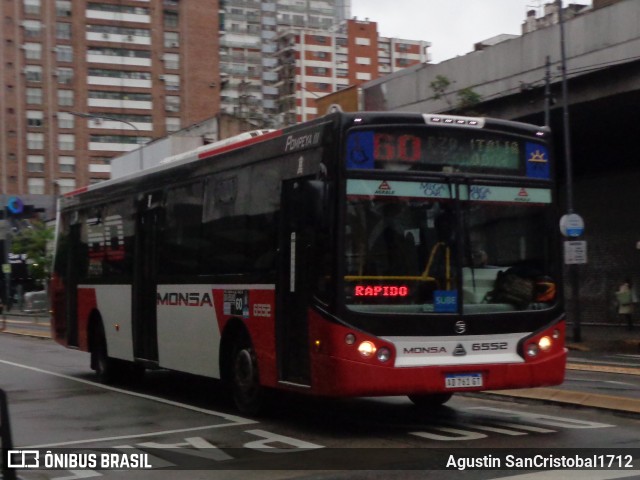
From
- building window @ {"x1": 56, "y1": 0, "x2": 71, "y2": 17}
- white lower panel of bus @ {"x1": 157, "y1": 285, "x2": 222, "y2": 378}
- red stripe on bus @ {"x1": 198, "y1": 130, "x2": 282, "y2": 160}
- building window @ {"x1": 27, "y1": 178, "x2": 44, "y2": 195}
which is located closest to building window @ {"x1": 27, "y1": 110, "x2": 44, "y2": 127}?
building window @ {"x1": 27, "y1": 178, "x2": 44, "y2": 195}

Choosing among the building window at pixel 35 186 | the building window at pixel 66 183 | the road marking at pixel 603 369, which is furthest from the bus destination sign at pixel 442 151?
the building window at pixel 35 186

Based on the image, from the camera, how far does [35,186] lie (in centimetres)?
10619

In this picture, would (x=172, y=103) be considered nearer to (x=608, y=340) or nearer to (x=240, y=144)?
(x=608, y=340)

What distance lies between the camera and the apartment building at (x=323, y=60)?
13950cm

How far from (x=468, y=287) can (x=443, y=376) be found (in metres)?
0.92

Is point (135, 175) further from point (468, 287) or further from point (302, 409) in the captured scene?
point (468, 287)

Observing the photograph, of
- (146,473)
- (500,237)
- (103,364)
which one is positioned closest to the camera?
(146,473)

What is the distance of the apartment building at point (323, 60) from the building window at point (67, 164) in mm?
37680

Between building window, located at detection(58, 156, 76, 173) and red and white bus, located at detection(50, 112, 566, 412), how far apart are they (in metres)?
98.1

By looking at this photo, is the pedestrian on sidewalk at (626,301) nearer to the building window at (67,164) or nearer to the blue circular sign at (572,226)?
the blue circular sign at (572,226)

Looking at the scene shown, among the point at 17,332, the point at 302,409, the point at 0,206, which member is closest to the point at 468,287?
the point at 302,409

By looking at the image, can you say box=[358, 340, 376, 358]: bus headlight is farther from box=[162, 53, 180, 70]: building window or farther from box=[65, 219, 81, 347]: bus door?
box=[162, 53, 180, 70]: building window

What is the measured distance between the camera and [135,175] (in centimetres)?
1521

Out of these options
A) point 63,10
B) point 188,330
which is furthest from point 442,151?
point 63,10
